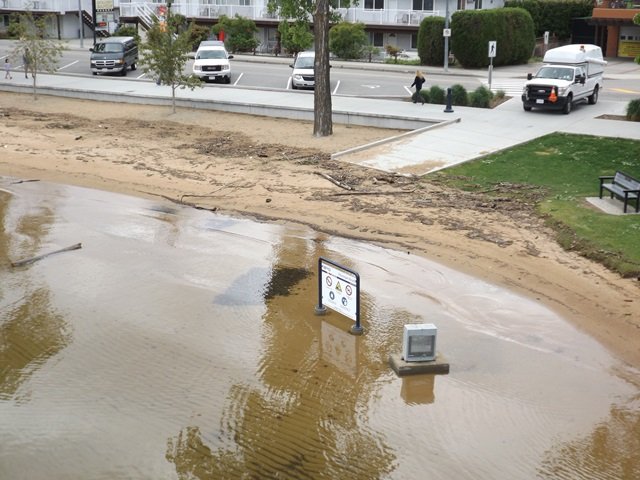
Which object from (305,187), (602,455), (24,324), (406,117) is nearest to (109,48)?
(406,117)

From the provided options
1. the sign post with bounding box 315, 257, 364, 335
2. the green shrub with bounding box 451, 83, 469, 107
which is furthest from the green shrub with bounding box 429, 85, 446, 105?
the sign post with bounding box 315, 257, 364, 335

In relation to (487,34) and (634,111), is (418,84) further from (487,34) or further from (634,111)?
(487,34)

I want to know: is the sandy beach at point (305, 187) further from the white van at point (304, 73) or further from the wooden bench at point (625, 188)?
the white van at point (304, 73)

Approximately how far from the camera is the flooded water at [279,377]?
363 inches

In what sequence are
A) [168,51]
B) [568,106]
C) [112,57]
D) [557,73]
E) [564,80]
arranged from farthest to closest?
[112,57]
[168,51]
[557,73]
[564,80]
[568,106]

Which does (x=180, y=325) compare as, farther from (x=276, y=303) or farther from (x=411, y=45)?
(x=411, y=45)

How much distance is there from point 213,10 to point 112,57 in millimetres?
18804

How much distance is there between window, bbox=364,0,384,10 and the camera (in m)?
55.3

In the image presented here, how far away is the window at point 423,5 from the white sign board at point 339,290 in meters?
45.2

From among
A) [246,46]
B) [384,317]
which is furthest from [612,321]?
[246,46]

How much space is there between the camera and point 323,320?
13.1 m

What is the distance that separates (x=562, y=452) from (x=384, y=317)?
4.39 meters

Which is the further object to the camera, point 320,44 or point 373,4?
Answer: point 373,4

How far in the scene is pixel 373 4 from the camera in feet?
182
